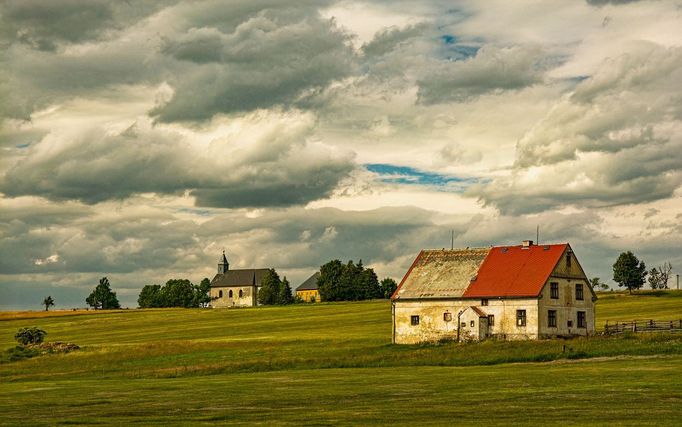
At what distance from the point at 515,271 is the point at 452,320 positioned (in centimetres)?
677

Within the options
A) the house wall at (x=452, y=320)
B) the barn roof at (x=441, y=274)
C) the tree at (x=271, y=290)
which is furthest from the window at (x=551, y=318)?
the tree at (x=271, y=290)

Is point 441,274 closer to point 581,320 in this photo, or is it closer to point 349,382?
point 581,320

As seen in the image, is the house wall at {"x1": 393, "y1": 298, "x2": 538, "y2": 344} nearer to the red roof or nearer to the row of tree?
the red roof

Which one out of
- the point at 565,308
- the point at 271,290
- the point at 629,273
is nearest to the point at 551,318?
the point at 565,308

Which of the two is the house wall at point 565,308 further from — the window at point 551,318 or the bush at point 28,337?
the bush at point 28,337

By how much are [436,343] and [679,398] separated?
44.1m

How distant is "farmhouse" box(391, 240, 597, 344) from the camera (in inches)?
2852

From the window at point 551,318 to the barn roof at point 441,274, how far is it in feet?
24.1

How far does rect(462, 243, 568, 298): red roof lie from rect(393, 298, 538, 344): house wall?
0.80m

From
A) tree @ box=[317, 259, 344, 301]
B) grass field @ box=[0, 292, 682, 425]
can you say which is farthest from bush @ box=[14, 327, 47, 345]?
tree @ box=[317, 259, 344, 301]

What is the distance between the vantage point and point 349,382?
136 feet

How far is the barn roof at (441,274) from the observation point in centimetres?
7669

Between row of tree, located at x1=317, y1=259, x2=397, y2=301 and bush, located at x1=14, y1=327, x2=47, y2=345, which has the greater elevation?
row of tree, located at x1=317, y1=259, x2=397, y2=301

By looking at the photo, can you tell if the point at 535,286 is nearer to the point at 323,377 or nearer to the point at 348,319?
the point at 323,377
